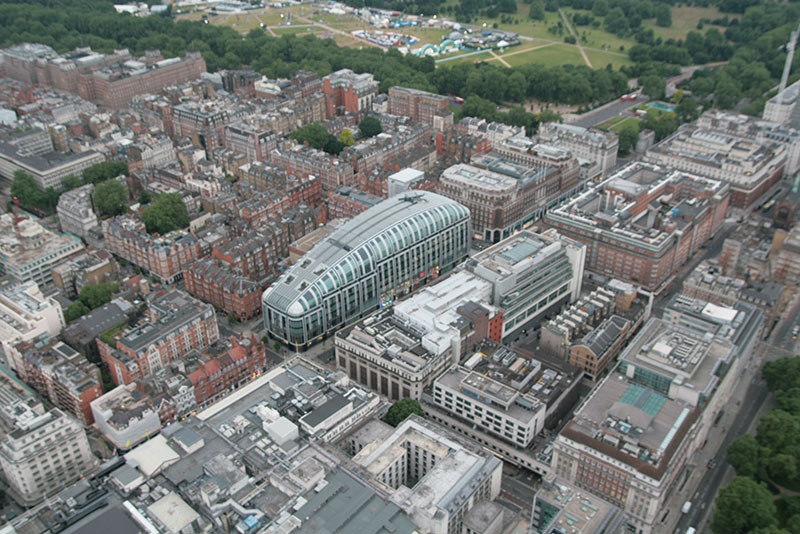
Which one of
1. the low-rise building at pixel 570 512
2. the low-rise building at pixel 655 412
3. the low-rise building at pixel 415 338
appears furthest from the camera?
the low-rise building at pixel 415 338

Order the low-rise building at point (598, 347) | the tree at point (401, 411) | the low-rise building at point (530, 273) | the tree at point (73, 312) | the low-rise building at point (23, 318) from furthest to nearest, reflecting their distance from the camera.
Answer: the tree at point (73, 312) → the low-rise building at point (530, 273) → the low-rise building at point (23, 318) → the low-rise building at point (598, 347) → the tree at point (401, 411)

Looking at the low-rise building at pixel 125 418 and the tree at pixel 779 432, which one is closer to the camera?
the tree at pixel 779 432

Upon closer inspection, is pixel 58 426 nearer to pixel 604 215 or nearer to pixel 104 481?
pixel 104 481

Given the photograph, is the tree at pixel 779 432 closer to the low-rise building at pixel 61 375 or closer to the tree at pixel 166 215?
the low-rise building at pixel 61 375

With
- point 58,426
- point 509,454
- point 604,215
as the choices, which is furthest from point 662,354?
point 58,426

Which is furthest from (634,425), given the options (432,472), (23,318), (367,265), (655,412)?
(23,318)

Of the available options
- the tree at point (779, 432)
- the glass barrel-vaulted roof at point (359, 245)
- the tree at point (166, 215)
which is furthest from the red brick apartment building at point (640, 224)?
the tree at point (166, 215)

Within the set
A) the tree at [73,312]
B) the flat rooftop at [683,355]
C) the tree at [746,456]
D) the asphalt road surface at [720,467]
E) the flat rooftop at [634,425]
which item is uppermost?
the flat rooftop at [683,355]
